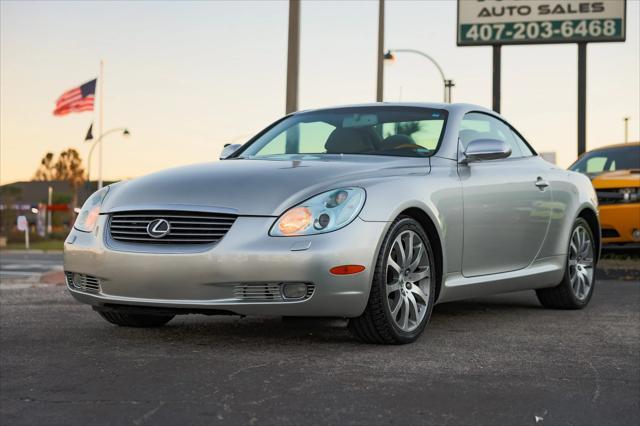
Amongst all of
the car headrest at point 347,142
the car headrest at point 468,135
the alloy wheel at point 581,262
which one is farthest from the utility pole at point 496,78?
the car headrest at point 347,142

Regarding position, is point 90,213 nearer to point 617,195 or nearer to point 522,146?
point 522,146

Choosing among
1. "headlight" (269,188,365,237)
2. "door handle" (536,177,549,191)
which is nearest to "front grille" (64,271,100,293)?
"headlight" (269,188,365,237)

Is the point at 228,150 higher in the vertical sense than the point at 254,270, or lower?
higher

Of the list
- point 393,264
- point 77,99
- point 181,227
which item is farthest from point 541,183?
point 77,99

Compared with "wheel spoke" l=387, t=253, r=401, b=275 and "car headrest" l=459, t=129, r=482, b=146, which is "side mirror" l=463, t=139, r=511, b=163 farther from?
"wheel spoke" l=387, t=253, r=401, b=275

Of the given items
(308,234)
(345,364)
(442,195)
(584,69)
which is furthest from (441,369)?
(584,69)

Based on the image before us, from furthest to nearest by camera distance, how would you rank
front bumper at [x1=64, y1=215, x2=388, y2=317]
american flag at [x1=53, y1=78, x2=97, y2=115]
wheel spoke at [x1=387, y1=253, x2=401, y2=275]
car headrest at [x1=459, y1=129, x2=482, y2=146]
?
american flag at [x1=53, y1=78, x2=97, y2=115], car headrest at [x1=459, y1=129, x2=482, y2=146], wheel spoke at [x1=387, y1=253, x2=401, y2=275], front bumper at [x1=64, y1=215, x2=388, y2=317]

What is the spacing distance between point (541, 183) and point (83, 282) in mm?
3409

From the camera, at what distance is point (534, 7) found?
78.4 feet

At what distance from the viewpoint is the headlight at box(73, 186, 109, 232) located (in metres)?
5.64

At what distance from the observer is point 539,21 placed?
23.8 metres

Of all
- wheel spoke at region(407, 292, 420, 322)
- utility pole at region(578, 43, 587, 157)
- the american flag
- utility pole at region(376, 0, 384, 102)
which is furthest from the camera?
the american flag

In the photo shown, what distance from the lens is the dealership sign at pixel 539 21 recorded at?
23484 millimetres

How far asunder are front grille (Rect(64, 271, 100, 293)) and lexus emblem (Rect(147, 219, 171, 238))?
0.47m
